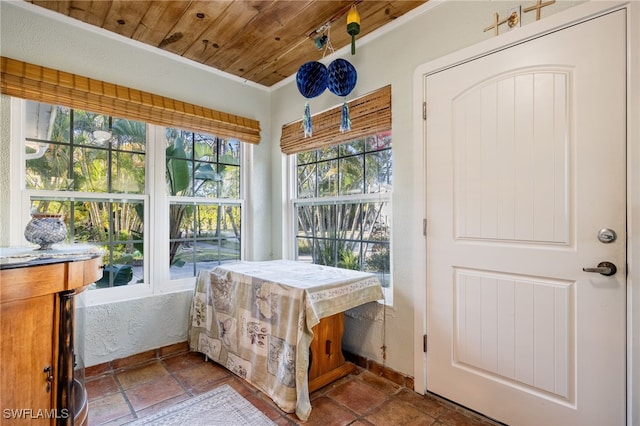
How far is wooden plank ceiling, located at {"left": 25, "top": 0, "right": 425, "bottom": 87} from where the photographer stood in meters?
1.84

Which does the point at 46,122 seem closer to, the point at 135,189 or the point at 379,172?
the point at 135,189

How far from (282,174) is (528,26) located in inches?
81.3

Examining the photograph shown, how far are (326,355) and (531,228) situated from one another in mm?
1415

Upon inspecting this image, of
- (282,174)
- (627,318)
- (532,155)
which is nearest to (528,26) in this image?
(532,155)

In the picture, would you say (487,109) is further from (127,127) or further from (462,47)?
(127,127)

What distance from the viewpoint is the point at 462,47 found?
68.1 inches

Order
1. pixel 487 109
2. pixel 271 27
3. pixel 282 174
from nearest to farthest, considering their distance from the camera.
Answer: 1. pixel 487 109
2. pixel 271 27
3. pixel 282 174

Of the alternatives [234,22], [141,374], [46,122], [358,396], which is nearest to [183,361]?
[141,374]

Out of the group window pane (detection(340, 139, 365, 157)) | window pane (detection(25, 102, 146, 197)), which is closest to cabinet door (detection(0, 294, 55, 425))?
window pane (detection(25, 102, 146, 197))

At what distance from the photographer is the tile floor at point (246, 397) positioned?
167 cm

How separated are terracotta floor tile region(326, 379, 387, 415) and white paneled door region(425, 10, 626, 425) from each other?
0.34m

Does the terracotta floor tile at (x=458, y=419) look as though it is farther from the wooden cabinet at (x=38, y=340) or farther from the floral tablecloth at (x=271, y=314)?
the wooden cabinet at (x=38, y=340)

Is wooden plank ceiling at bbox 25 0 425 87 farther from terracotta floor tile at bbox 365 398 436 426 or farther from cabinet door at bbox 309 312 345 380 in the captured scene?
terracotta floor tile at bbox 365 398 436 426

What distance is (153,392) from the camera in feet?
6.30
